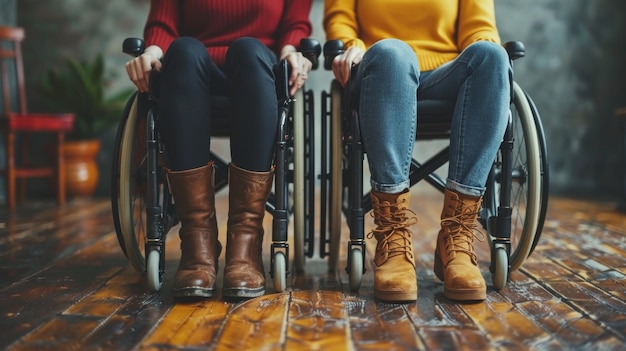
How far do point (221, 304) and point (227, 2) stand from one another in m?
0.73

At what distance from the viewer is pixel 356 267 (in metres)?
1.34

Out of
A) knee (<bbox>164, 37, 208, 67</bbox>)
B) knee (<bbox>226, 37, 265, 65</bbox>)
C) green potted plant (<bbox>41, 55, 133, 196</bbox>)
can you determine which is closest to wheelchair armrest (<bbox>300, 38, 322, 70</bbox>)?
knee (<bbox>226, 37, 265, 65</bbox>)

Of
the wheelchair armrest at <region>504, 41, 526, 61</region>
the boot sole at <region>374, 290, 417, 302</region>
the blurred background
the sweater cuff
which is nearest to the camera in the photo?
the boot sole at <region>374, 290, 417, 302</region>

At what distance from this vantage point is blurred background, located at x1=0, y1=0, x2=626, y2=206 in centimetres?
374

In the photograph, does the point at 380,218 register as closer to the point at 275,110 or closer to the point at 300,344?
the point at 275,110

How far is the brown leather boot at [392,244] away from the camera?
4.20 feet

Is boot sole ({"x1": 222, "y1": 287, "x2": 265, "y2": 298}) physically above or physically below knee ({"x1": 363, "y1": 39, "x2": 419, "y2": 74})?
below

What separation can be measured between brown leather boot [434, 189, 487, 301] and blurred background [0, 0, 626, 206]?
99.7 inches

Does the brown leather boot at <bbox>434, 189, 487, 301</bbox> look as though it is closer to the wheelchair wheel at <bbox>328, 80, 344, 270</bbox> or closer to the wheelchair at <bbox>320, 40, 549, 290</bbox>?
the wheelchair at <bbox>320, 40, 549, 290</bbox>

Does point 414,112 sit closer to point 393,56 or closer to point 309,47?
point 393,56

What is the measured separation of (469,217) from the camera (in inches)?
53.0

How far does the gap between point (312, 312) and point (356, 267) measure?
0.61 feet

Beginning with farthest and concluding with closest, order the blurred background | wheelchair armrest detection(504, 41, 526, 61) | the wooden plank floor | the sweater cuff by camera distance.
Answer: the blurred background < the sweater cuff < wheelchair armrest detection(504, 41, 526, 61) < the wooden plank floor

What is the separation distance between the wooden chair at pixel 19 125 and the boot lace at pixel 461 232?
8.00 feet
